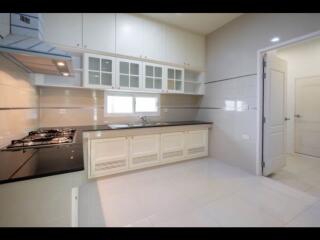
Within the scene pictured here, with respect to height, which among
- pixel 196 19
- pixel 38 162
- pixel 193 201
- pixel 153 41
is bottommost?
pixel 193 201

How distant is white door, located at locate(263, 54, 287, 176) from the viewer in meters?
2.65

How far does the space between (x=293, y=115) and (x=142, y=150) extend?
4.05m

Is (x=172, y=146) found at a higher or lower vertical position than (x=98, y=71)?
lower

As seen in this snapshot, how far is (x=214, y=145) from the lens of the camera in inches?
140

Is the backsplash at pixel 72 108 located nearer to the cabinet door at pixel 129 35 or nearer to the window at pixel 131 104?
the window at pixel 131 104

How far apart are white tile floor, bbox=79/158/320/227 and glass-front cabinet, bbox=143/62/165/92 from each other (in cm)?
160

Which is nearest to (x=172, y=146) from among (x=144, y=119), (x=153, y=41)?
(x=144, y=119)

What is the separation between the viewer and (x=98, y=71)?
264 cm

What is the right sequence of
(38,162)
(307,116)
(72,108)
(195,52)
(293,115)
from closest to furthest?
(38,162) < (72,108) < (195,52) < (307,116) < (293,115)

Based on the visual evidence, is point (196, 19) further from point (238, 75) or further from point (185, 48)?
point (238, 75)

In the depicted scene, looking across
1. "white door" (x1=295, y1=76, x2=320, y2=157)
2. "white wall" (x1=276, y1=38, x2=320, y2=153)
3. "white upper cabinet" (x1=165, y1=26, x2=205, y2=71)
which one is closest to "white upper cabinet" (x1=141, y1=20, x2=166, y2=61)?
"white upper cabinet" (x1=165, y1=26, x2=205, y2=71)

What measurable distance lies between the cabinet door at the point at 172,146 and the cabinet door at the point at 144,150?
0.42 feet
